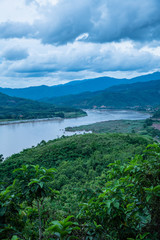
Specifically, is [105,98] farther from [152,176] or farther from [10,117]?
[152,176]

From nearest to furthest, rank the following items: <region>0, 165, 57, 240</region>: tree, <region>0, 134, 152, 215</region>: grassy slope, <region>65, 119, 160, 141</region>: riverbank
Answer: <region>0, 165, 57, 240</region>: tree → <region>0, 134, 152, 215</region>: grassy slope → <region>65, 119, 160, 141</region>: riverbank

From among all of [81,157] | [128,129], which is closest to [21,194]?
[81,157]

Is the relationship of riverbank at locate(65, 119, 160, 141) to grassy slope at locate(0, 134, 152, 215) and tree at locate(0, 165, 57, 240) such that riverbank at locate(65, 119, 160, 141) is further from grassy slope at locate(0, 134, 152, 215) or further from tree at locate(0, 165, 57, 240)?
tree at locate(0, 165, 57, 240)

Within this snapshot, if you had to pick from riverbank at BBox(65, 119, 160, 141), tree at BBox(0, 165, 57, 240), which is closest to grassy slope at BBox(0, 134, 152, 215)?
tree at BBox(0, 165, 57, 240)

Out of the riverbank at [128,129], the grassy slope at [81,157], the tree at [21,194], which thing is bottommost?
the riverbank at [128,129]

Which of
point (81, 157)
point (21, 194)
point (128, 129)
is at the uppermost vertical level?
point (21, 194)

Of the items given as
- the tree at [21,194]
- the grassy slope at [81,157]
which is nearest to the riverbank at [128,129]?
the grassy slope at [81,157]

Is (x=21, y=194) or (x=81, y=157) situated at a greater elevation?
(x=21, y=194)

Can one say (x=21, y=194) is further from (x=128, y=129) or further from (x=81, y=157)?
(x=128, y=129)

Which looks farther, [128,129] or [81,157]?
[128,129]

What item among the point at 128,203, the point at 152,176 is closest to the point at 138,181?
the point at 152,176

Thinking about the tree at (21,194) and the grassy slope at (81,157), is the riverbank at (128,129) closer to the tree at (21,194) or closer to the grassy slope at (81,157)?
the grassy slope at (81,157)
